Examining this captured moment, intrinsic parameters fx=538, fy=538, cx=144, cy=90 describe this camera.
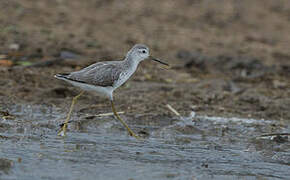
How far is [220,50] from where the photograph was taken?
12.8 meters

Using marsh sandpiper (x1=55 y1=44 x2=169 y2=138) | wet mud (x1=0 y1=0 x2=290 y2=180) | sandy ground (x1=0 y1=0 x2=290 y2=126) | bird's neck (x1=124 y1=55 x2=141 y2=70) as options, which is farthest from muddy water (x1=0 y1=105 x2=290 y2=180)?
bird's neck (x1=124 y1=55 x2=141 y2=70)

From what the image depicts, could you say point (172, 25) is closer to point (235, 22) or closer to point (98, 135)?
point (235, 22)

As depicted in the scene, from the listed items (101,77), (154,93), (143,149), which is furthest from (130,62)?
(154,93)

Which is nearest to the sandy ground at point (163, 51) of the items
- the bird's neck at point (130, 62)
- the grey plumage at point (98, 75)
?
the bird's neck at point (130, 62)

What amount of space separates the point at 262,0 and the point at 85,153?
11.2 meters

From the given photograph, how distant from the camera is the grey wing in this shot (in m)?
7.47

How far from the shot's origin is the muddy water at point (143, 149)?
6020 millimetres

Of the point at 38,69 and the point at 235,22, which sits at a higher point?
the point at 235,22

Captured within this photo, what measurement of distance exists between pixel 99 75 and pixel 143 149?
1283mm

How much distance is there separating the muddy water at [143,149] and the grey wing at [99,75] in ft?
2.48

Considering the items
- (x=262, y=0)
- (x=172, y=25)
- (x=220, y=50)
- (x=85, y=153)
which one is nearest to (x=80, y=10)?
(x=172, y=25)

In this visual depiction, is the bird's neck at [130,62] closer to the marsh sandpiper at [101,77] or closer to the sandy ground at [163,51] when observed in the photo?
the marsh sandpiper at [101,77]

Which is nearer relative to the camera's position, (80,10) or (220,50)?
(220,50)

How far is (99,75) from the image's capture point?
7.56 meters
